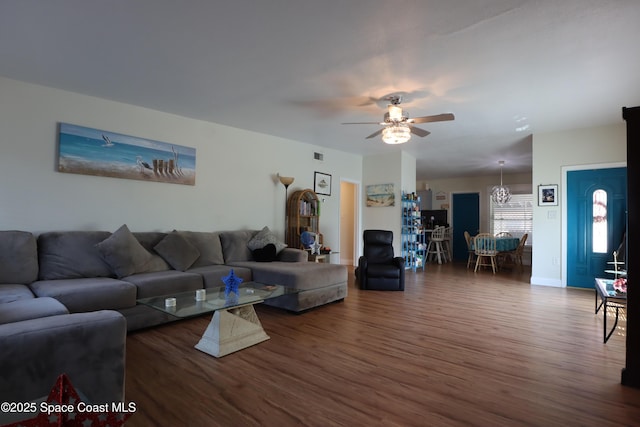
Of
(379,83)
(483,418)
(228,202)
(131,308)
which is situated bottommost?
(483,418)

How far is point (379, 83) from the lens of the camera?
343 cm

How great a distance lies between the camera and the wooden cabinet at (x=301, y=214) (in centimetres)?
581

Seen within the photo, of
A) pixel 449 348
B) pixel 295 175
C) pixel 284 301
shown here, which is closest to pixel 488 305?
pixel 449 348

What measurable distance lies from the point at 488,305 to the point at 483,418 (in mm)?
2798

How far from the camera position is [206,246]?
440cm

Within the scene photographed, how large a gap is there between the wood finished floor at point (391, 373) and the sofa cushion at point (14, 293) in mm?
859

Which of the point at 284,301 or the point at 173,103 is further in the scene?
the point at 173,103

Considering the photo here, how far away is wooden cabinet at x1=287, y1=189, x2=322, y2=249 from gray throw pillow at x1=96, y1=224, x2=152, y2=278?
2630 mm

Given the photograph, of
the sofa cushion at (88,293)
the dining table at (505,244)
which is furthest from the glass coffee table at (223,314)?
the dining table at (505,244)

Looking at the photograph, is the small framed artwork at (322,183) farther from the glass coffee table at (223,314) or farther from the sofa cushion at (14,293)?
the sofa cushion at (14,293)

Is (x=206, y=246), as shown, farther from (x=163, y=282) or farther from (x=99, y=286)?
(x=99, y=286)

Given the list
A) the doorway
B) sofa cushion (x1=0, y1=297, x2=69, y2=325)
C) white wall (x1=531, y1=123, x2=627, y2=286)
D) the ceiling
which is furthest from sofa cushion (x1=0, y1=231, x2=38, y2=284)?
white wall (x1=531, y1=123, x2=627, y2=286)

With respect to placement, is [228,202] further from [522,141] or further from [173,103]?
[522,141]

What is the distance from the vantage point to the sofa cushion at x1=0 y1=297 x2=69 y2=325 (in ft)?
6.51
